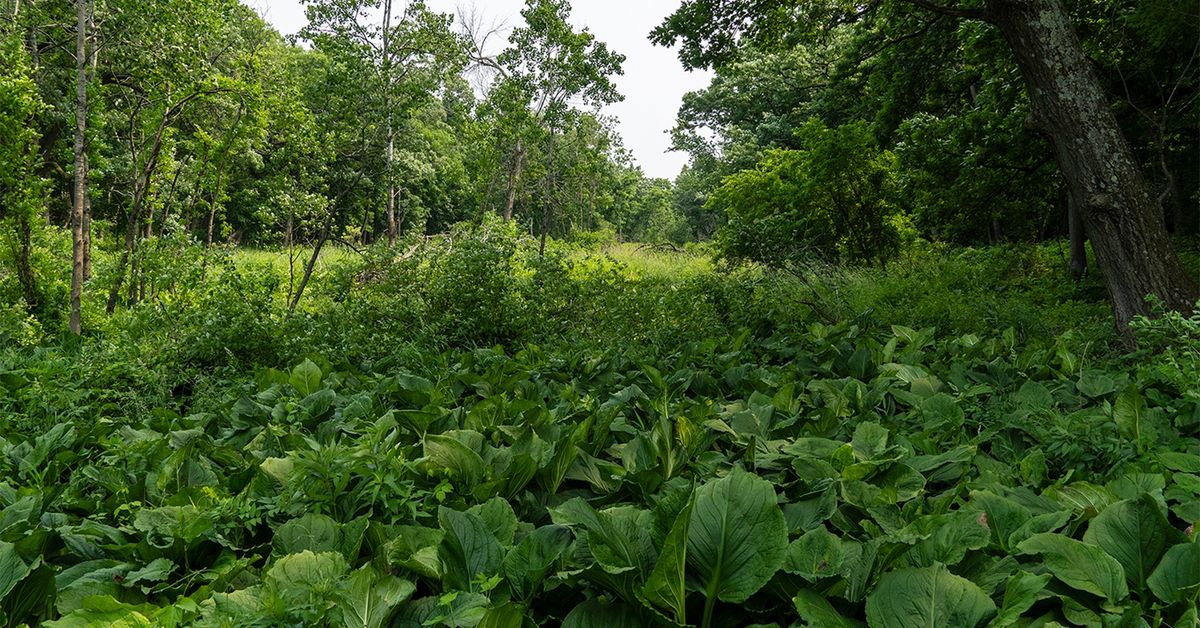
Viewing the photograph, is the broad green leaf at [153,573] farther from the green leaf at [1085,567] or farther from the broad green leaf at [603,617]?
the green leaf at [1085,567]

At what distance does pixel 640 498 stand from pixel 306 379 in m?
1.67

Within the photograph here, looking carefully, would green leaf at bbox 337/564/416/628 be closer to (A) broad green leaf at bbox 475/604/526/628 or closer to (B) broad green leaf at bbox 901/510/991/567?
(A) broad green leaf at bbox 475/604/526/628

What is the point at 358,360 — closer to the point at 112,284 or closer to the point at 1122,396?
the point at 112,284

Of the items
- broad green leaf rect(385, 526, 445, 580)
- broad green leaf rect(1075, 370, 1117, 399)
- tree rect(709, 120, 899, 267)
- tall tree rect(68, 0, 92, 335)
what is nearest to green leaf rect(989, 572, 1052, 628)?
broad green leaf rect(385, 526, 445, 580)

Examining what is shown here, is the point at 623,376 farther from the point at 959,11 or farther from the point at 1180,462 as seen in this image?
the point at 959,11

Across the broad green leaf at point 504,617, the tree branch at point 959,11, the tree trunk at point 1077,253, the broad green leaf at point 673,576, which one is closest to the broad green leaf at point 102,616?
the broad green leaf at point 504,617

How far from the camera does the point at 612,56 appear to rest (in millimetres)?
13312

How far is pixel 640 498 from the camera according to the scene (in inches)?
57.8

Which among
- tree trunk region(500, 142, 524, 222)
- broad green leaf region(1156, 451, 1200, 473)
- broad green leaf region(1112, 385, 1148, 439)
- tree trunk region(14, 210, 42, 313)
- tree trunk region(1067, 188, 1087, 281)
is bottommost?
tree trunk region(14, 210, 42, 313)

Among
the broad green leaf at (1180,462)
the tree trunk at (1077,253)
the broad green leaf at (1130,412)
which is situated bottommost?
the broad green leaf at (1180,462)

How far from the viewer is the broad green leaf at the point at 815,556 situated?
1.03m

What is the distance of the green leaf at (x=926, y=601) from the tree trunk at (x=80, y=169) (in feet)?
23.6

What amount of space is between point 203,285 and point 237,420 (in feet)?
15.3

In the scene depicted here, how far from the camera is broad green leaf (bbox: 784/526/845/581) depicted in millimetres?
1033
